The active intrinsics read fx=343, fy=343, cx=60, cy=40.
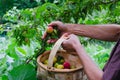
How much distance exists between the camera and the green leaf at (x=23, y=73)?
8.21 feet

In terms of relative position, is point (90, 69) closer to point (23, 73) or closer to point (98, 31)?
point (98, 31)

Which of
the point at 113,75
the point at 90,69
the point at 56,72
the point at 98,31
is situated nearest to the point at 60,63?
the point at 56,72

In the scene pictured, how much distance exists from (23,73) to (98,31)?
670mm

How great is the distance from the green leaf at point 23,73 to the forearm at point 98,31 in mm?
463

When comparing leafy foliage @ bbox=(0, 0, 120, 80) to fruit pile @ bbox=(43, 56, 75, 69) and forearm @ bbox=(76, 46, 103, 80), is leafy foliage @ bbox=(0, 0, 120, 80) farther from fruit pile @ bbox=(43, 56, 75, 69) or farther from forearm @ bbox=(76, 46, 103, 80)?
forearm @ bbox=(76, 46, 103, 80)

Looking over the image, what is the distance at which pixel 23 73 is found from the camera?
253cm

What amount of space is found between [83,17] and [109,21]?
0.51 meters

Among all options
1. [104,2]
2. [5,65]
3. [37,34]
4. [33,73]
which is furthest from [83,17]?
[5,65]

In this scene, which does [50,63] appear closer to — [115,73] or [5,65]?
[115,73]

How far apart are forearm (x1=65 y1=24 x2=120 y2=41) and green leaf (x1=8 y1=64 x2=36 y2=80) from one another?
463 mm

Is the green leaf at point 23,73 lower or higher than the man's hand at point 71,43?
lower

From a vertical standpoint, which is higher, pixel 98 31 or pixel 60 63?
pixel 98 31

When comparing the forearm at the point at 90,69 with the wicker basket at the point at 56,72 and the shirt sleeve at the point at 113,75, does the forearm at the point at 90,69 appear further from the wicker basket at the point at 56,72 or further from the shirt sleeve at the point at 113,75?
the wicker basket at the point at 56,72

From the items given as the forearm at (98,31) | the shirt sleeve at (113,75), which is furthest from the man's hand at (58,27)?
the shirt sleeve at (113,75)
